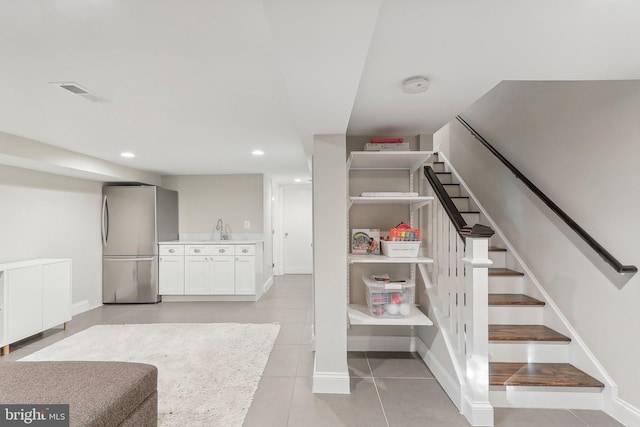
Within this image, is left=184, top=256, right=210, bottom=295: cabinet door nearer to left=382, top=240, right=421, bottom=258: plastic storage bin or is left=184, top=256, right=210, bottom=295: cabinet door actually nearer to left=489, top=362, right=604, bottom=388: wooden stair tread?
left=382, top=240, right=421, bottom=258: plastic storage bin

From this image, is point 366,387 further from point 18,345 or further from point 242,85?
point 18,345

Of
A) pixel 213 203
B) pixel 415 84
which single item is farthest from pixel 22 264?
pixel 415 84

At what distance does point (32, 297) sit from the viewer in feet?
10.7

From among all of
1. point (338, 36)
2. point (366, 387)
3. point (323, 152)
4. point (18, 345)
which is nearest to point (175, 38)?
point (338, 36)

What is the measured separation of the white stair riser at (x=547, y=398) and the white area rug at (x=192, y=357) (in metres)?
1.73

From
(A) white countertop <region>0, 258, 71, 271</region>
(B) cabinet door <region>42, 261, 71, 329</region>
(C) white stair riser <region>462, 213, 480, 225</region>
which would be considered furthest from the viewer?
(B) cabinet door <region>42, 261, 71, 329</region>

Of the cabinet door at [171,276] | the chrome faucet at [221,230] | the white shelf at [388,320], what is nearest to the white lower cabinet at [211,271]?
the cabinet door at [171,276]

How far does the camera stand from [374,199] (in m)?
2.49

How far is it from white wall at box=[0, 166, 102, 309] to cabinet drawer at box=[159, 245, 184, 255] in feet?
3.17

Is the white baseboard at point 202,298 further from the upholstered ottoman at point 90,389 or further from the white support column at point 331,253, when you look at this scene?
the upholstered ottoman at point 90,389

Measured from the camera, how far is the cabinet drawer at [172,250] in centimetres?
493

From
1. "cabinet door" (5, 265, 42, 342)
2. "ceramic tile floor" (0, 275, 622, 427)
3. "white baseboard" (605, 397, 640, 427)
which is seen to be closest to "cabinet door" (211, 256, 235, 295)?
"ceramic tile floor" (0, 275, 622, 427)

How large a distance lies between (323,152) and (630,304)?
7.05 ft

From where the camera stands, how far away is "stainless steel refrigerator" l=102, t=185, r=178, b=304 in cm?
484
